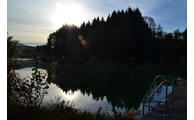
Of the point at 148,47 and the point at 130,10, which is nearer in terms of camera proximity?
the point at 148,47

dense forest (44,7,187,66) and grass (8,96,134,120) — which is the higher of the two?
dense forest (44,7,187,66)

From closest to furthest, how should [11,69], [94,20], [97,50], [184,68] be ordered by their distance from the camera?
[11,69] < [184,68] < [97,50] < [94,20]

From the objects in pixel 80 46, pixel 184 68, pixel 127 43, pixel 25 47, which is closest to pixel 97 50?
pixel 80 46

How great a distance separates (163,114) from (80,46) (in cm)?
2262

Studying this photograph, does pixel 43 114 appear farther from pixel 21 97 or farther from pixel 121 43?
pixel 121 43

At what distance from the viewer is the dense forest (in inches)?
859

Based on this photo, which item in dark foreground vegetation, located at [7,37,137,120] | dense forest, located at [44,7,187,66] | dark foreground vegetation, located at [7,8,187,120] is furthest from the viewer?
dense forest, located at [44,7,187,66]

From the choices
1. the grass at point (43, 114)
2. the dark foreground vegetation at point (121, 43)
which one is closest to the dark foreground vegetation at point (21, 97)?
the grass at point (43, 114)

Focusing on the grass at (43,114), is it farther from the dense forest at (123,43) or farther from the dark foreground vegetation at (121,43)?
the dense forest at (123,43)

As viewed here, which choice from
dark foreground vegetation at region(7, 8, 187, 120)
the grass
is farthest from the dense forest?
the grass

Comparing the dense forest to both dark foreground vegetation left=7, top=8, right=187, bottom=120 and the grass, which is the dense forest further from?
the grass

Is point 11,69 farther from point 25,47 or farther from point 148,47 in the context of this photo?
point 148,47

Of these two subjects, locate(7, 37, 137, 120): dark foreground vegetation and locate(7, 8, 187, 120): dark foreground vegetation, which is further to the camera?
locate(7, 8, 187, 120): dark foreground vegetation

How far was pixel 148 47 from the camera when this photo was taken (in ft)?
75.0
